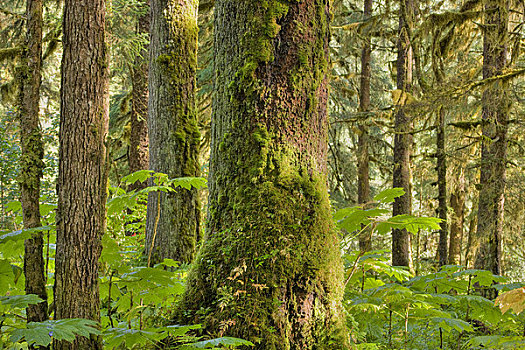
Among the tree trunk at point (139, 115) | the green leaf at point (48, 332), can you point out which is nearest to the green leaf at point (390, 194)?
the green leaf at point (48, 332)

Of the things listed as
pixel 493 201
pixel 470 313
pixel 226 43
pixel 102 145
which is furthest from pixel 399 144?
pixel 102 145

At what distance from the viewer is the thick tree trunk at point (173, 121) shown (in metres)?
4.96

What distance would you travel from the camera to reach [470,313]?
2.91m

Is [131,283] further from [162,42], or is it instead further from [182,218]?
[162,42]

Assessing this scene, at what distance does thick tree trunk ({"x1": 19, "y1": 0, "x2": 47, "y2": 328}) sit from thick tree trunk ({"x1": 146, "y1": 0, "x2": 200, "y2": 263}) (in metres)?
2.67

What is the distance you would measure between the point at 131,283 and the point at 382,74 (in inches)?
765

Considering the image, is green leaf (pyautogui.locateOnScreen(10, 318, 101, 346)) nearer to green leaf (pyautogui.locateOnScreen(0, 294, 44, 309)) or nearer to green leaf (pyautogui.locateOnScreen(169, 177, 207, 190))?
green leaf (pyautogui.locateOnScreen(0, 294, 44, 309))

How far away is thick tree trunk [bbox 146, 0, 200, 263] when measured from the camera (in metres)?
4.96

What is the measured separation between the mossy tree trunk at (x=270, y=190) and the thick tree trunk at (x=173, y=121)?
8.17 feet

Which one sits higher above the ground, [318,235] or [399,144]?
[399,144]

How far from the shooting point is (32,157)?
229 cm

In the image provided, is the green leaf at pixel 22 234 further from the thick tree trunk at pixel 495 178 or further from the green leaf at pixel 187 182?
the thick tree trunk at pixel 495 178

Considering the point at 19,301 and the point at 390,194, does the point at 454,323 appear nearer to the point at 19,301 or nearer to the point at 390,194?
the point at 390,194

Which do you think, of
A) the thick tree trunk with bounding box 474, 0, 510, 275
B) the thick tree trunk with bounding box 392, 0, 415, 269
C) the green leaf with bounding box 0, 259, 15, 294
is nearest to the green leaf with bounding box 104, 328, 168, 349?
the green leaf with bounding box 0, 259, 15, 294
